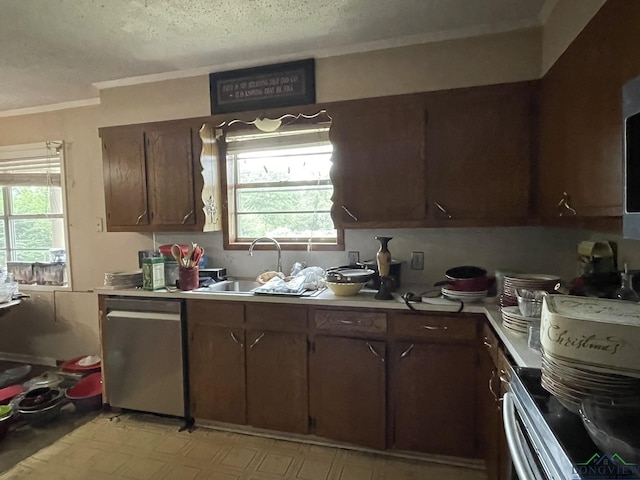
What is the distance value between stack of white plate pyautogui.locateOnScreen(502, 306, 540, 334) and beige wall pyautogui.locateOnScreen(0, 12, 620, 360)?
3.09ft

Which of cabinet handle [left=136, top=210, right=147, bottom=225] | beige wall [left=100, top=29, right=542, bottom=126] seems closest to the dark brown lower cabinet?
beige wall [left=100, top=29, right=542, bottom=126]

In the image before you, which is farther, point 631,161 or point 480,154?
point 480,154

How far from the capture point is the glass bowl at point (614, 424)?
749mm

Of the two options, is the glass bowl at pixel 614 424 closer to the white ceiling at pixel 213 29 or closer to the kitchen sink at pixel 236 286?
the white ceiling at pixel 213 29

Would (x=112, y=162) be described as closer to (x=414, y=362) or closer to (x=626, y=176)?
(x=414, y=362)

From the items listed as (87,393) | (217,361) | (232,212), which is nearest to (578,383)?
(217,361)

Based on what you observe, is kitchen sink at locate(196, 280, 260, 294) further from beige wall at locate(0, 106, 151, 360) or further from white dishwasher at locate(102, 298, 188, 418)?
beige wall at locate(0, 106, 151, 360)

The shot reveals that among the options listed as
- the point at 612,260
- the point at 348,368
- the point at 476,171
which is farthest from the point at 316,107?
the point at 612,260

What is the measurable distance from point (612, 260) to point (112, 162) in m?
3.29

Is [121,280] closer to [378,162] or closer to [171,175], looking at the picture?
[171,175]

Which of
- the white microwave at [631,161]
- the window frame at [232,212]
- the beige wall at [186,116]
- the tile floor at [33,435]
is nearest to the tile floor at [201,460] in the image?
the tile floor at [33,435]

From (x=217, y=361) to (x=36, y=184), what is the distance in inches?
107

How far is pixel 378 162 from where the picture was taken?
2.34m

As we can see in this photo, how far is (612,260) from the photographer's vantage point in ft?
5.86
